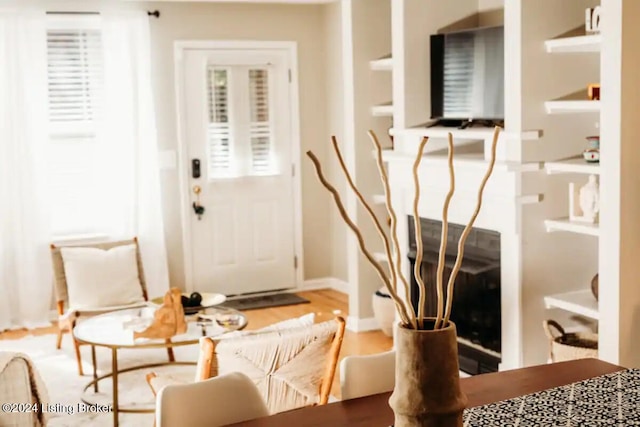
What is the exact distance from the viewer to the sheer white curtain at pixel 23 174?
20.7 ft

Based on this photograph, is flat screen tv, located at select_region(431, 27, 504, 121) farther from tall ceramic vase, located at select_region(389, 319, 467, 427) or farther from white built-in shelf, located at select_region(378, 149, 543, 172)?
tall ceramic vase, located at select_region(389, 319, 467, 427)

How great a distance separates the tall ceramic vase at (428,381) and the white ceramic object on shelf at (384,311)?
14.0ft

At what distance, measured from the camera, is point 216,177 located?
23.5 ft

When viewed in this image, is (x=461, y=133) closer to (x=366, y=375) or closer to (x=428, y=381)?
(x=366, y=375)

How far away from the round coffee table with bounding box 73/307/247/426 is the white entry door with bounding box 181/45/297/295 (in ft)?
6.94

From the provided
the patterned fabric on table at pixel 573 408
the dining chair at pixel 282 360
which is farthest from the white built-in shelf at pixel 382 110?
the patterned fabric on table at pixel 573 408

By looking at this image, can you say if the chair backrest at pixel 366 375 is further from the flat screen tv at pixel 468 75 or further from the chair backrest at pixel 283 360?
the flat screen tv at pixel 468 75

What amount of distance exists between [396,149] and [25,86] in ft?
9.05

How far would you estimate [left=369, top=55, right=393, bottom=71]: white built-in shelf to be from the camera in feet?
19.3

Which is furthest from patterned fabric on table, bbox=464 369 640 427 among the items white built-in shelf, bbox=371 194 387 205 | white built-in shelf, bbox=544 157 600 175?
white built-in shelf, bbox=371 194 387 205

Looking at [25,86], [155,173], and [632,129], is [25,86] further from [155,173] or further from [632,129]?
[632,129]

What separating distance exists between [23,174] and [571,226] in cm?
400

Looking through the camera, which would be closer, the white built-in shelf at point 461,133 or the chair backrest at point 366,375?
the chair backrest at point 366,375

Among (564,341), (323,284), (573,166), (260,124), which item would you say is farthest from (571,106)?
(323,284)
